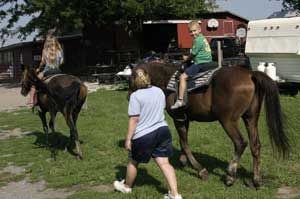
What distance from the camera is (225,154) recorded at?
872cm

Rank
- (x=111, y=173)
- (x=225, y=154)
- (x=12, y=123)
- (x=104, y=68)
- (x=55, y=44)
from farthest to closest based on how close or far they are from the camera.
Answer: (x=104, y=68), (x=12, y=123), (x=55, y=44), (x=225, y=154), (x=111, y=173)

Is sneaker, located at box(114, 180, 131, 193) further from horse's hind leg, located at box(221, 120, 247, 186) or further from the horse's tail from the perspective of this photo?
the horse's tail

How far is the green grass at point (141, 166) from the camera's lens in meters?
6.71

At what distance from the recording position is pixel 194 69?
7.22 meters

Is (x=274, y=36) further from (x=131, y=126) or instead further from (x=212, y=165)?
(x=131, y=126)

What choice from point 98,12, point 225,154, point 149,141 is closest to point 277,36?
point 225,154

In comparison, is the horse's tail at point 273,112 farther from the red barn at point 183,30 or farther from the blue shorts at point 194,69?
the red barn at point 183,30

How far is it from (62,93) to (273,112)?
4.21 meters

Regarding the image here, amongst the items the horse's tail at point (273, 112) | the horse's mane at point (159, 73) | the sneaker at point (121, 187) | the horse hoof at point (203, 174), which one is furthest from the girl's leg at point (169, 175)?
the horse's mane at point (159, 73)

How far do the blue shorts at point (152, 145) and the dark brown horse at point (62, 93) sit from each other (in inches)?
124

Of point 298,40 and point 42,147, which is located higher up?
point 298,40

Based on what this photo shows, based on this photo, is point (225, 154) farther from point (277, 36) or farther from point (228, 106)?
point (277, 36)

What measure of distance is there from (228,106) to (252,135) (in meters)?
0.61

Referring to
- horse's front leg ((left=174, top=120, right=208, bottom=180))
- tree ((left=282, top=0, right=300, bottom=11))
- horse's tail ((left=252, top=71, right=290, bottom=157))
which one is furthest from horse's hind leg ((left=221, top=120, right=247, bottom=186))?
tree ((left=282, top=0, right=300, bottom=11))
